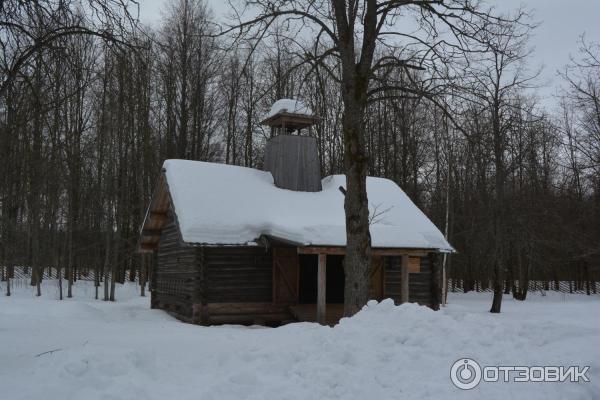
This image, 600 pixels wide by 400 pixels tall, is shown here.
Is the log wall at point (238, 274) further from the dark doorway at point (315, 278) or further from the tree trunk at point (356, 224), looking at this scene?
the tree trunk at point (356, 224)

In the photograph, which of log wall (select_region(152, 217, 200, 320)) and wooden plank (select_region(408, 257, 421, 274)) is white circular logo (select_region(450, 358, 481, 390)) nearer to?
wooden plank (select_region(408, 257, 421, 274))

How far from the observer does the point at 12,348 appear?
29.2 ft

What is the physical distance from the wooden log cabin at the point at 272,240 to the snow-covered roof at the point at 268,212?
3 cm

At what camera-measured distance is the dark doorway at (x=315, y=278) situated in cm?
2039

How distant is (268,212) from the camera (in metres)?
17.2

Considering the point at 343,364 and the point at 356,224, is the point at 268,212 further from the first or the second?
the point at 343,364

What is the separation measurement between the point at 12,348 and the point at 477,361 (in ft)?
24.2

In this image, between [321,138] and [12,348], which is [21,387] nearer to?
[12,348]

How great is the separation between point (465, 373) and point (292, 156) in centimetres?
1461

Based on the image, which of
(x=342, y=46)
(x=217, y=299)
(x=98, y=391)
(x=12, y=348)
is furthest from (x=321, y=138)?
(x=98, y=391)

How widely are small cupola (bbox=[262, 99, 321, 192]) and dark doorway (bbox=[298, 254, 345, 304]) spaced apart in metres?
2.83

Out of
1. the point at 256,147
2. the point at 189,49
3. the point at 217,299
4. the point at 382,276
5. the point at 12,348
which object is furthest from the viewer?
the point at 256,147

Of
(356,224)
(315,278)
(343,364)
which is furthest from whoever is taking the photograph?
(315,278)

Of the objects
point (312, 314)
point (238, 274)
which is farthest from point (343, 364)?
point (238, 274)
